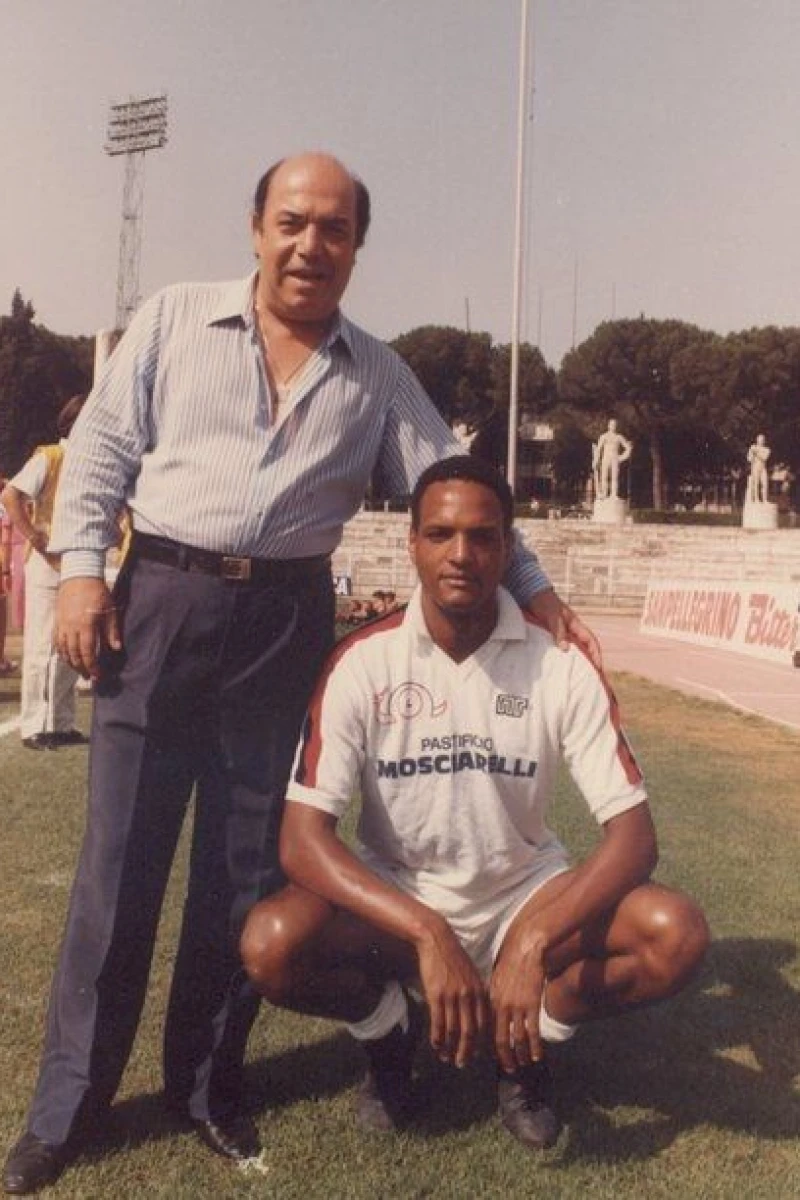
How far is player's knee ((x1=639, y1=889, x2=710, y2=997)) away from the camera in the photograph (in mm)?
2812

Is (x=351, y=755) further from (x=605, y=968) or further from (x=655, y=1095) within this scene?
(x=655, y=1095)

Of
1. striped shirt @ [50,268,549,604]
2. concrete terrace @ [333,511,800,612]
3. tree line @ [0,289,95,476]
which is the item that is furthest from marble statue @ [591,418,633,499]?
striped shirt @ [50,268,549,604]

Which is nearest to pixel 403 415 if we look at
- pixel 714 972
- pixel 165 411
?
pixel 165 411

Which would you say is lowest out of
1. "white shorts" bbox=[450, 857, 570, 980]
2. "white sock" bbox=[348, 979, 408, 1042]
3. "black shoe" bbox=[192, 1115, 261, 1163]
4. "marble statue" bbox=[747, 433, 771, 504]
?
"black shoe" bbox=[192, 1115, 261, 1163]

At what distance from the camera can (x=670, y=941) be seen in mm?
2814

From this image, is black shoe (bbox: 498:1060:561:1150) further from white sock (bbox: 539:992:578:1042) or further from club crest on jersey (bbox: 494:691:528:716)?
club crest on jersey (bbox: 494:691:528:716)

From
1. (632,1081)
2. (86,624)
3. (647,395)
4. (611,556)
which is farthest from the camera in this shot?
(647,395)

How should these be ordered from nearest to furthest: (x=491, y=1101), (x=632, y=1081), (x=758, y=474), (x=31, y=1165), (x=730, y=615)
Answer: (x=31, y=1165)
(x=491, y=1101)
(x=632, y=1081)
(x=730, y=615)
(x=758, y=474)

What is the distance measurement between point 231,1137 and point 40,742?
17.6 feet

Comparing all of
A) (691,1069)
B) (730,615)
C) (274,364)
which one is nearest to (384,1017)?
(691,1069)

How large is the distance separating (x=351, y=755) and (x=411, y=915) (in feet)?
1.29

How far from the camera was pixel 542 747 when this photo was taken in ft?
9.96

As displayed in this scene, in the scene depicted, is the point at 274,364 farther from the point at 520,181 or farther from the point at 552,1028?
the point at 520,181

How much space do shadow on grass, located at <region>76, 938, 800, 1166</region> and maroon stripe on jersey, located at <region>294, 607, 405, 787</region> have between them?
86 cm
